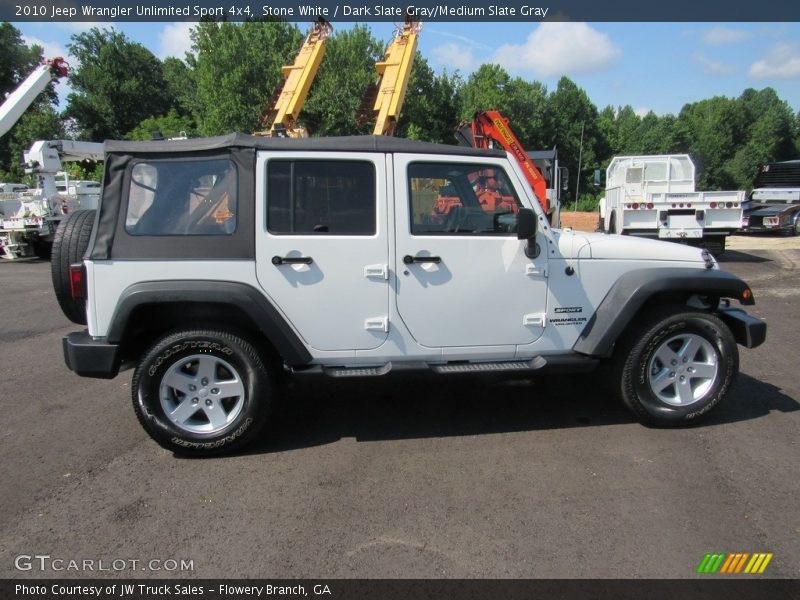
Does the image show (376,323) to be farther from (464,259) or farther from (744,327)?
(744,327)

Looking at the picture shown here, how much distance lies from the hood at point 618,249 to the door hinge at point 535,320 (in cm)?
46

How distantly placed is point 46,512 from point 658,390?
4021 mm

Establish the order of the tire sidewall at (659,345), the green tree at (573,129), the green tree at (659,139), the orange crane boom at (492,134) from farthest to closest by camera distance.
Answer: the green tree at (573,129) → the green tree at (659,139) → the orange crane boom at (492,134) → the tire sidewall at (659,345)

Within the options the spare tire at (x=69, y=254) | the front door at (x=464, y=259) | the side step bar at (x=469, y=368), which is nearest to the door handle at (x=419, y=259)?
the front door at (x=464, y=259)

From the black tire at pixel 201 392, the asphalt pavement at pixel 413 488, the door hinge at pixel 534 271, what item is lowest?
the asphalt pavement at pixel 413 488

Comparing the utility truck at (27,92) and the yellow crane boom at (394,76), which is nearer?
the yellow crane boom at (394,76)

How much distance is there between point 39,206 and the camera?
14945 millimetres

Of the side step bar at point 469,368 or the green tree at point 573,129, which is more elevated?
the green tree at point 573,129

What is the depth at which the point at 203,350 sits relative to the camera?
149 inches

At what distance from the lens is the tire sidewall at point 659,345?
4.10m

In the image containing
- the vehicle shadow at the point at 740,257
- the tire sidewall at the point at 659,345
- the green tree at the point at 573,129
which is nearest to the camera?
the tire sidewall at the point at 659,345

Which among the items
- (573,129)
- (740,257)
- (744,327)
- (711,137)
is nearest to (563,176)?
(740,257)

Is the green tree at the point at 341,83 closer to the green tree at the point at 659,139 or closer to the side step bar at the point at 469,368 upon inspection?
the green tree at the point at 659,139

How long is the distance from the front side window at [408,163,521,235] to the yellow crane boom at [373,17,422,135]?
24.1 feet
